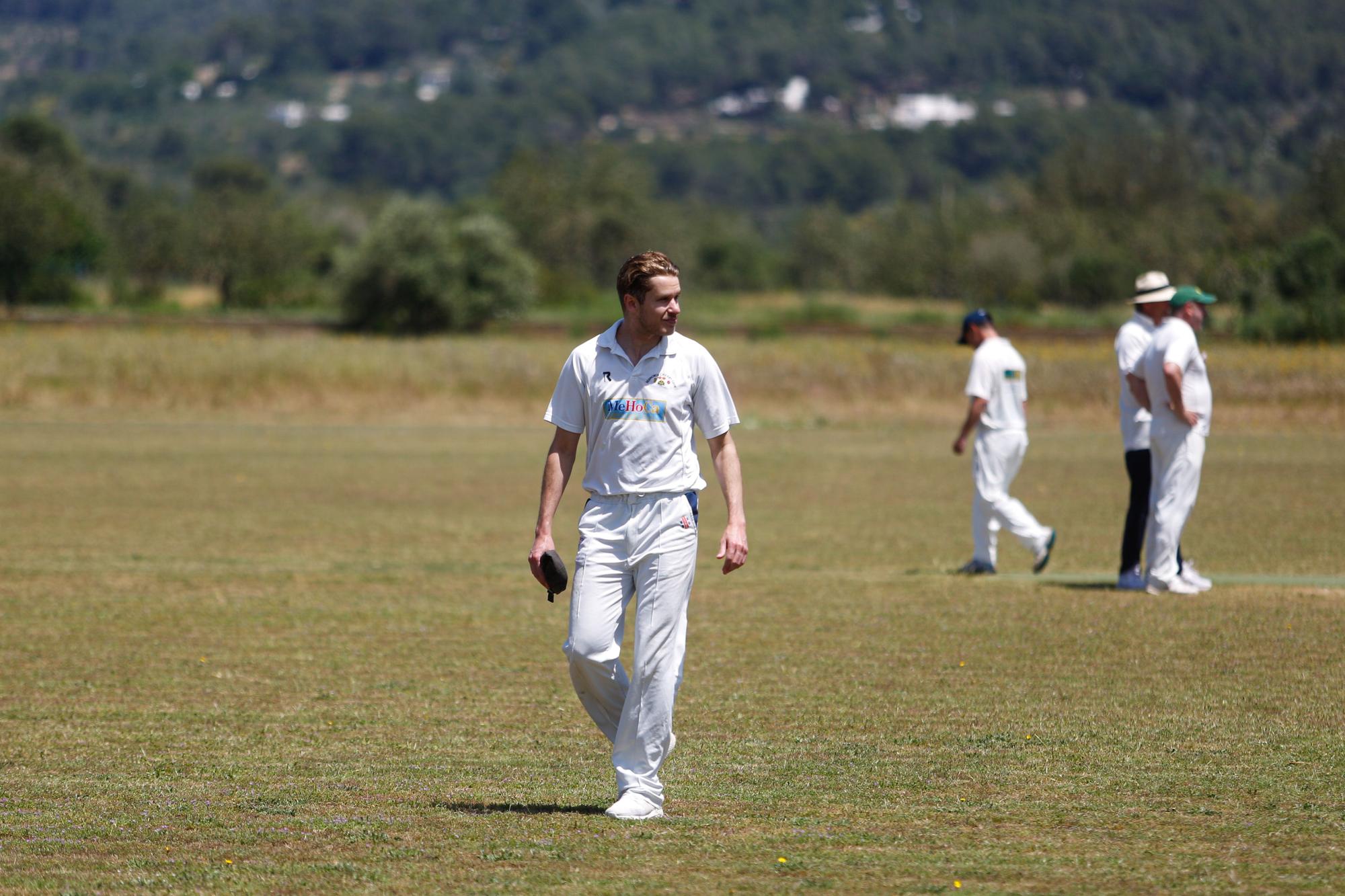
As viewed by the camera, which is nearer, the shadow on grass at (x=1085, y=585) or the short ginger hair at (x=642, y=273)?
the short ginger hair at (x=642, y=273)

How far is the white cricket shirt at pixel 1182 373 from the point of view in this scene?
11.4 m

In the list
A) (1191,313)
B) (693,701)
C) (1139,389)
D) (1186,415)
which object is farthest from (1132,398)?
(693,701)

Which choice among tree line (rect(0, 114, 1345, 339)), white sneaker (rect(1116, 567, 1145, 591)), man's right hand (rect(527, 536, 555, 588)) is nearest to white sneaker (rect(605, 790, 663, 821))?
man's right hand (rect(527, 536, 555, 588))

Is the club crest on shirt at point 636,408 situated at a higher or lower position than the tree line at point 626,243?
lower

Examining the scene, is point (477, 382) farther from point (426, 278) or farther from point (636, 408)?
point (636, 408)

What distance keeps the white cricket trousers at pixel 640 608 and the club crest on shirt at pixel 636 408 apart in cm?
30

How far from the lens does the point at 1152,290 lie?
12.3 m

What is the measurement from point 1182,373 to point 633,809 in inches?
281

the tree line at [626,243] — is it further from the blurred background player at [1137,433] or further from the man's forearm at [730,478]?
the man's forearm at [730,478]

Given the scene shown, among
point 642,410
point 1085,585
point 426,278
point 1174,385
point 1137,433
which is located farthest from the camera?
point 426,278

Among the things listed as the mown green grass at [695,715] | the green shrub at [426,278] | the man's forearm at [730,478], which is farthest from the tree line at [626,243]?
the man's forearm at [730,478]

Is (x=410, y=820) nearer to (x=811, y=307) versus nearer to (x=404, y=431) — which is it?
(x=404, y=431)

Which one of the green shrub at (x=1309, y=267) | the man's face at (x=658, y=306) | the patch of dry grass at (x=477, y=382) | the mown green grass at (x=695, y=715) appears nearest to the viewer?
the mown green grass at (x=695, y=715)

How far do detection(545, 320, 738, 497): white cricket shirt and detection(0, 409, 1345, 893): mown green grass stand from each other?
1294 mm
